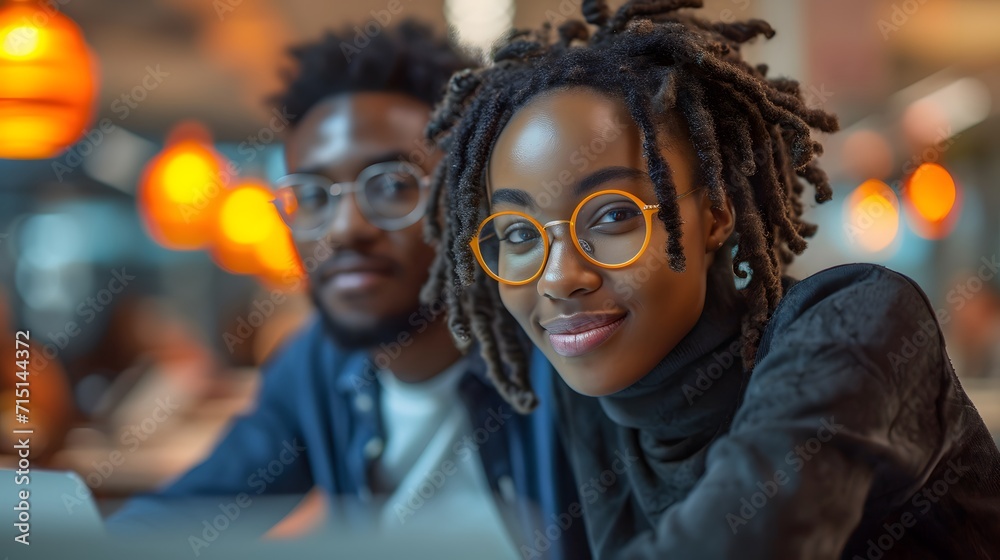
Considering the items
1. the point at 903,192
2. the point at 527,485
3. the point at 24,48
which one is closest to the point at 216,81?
the point at 24,48

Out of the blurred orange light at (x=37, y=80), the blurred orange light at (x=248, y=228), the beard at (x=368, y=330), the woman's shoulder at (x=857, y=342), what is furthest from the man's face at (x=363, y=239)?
the blurred orange light at (x=248, y=228)

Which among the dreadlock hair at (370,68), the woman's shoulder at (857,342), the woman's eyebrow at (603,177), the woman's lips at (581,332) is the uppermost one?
the dreadlock hair at (370,68)

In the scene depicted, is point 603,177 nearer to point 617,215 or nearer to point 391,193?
point 617,215

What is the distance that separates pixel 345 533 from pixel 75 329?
4.24 meters

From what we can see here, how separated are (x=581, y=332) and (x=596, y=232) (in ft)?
0.37

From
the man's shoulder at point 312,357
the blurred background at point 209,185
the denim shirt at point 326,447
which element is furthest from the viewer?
the blurred background at point 209,185

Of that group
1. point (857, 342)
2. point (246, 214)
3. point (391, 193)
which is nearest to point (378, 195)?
point (391, 193)

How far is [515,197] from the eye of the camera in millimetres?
866

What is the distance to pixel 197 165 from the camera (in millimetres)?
2576

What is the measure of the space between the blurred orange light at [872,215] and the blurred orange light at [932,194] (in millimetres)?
88

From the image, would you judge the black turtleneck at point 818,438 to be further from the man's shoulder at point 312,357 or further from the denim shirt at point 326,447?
the man's shoulder at point 312,357

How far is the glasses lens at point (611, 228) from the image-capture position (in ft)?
2.71

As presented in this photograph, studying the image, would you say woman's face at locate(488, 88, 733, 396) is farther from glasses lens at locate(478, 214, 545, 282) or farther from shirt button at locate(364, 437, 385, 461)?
shirt button at locate(364, 437, 385, 461)

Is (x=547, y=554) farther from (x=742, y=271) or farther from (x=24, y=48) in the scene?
(x=24, y=48)
